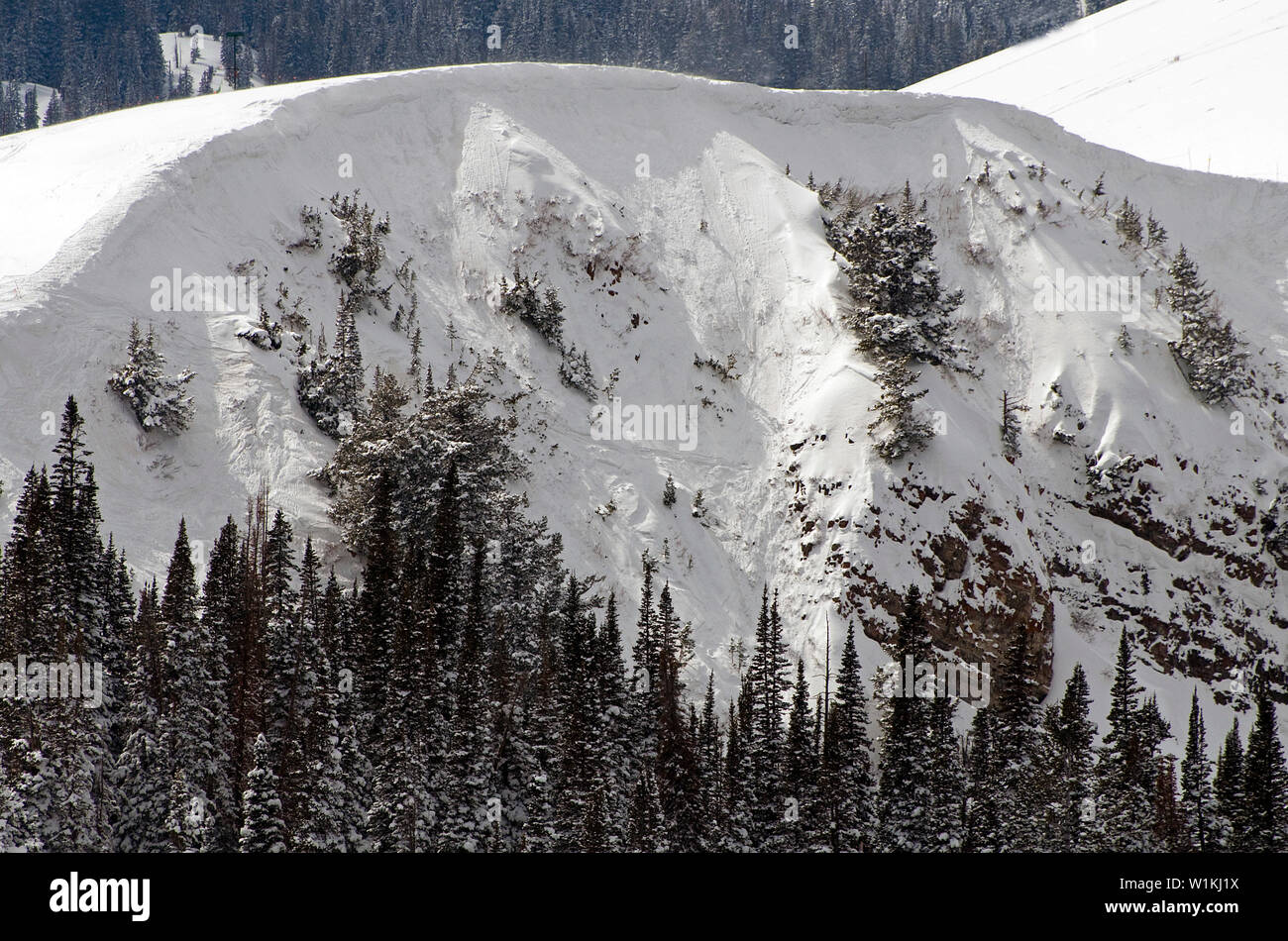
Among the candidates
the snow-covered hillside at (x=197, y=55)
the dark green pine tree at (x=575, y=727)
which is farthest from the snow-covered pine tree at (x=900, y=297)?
the snow-covered hillside at (x=197, y=55)

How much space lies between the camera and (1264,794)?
5125 cm

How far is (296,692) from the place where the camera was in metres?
44.6

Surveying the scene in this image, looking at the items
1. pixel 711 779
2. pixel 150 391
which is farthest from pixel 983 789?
pixel 150 391

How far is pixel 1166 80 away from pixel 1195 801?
89975 mm

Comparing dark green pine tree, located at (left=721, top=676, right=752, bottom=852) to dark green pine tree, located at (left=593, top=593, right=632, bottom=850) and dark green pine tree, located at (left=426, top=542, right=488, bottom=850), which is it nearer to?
dark green pine tree, located at (left=593, top=593, right=632, bottom=850)

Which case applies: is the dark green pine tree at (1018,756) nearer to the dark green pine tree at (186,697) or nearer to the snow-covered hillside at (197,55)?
the dark green pine tree at (186,697)

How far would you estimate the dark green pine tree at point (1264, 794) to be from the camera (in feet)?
166

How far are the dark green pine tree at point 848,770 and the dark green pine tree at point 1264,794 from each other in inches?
560

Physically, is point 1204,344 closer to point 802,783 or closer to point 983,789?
point 983,789

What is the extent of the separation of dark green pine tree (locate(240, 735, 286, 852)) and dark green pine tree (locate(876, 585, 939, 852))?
21.9 metres

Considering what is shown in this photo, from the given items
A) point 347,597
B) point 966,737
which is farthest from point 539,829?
point 966,737

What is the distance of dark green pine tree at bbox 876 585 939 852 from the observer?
162ft

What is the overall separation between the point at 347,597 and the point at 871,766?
2177 centimetres
